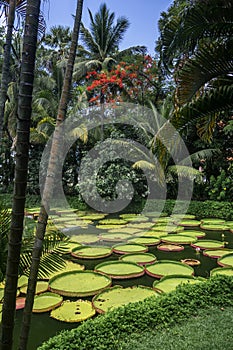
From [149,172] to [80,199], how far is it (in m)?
2.76

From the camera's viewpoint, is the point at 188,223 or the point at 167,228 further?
the point at 188,223

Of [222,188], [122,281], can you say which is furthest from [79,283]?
[222,188]

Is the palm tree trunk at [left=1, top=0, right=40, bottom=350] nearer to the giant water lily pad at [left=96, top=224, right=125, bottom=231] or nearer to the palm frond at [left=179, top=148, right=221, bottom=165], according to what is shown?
the giant water lily pad at [left=96, top=224, right=125, bottom=231]

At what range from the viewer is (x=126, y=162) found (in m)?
11.3

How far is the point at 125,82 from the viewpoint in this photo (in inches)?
443

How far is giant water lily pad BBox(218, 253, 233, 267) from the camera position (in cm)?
576

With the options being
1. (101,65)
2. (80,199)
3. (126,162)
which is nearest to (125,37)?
(101,65)

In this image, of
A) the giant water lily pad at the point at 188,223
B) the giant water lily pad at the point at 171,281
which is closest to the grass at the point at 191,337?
the giant water lily pad at the point at 171,281

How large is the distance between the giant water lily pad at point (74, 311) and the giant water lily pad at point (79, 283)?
0.22m

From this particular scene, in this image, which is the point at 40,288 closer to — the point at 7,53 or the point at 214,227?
the point at 7,53

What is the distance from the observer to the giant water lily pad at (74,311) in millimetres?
3779

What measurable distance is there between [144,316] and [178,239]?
15.2 ft

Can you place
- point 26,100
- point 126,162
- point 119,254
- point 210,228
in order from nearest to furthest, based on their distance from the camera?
point 26,100
point 119,254
point 210,228
point 126,162

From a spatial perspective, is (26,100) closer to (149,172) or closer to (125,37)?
(149,172)
